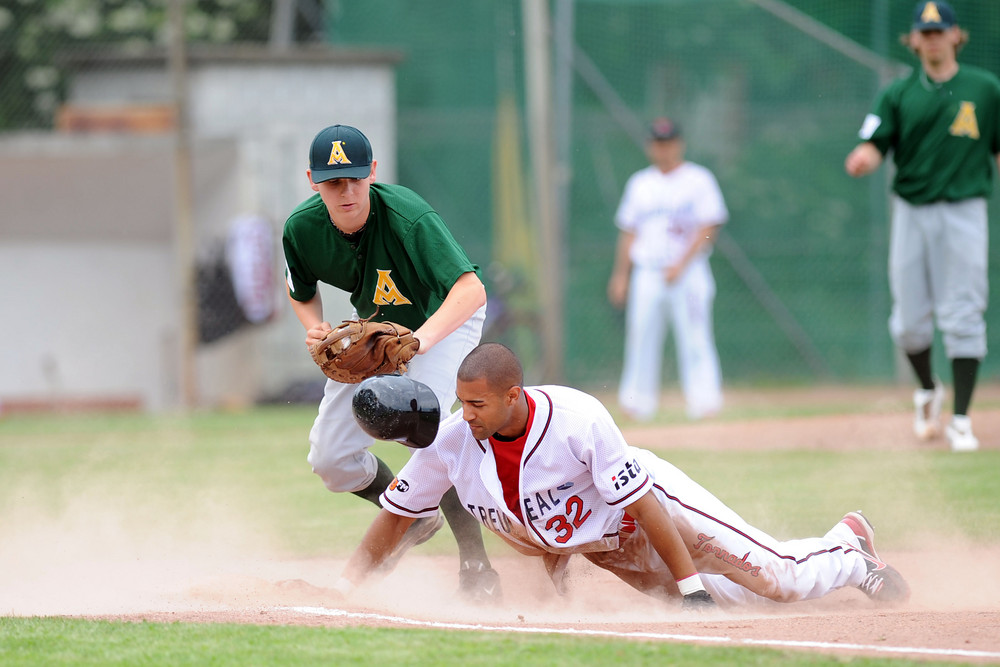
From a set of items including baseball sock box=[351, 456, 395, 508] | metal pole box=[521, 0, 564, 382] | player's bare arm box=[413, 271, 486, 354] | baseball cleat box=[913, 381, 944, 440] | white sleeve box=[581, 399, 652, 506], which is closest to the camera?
white sleeve box=[581, 399, 652, 506]

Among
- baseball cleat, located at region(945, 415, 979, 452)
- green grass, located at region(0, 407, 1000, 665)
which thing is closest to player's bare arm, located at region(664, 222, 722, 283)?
green grass, located at region(0, 407, 1000, 665)

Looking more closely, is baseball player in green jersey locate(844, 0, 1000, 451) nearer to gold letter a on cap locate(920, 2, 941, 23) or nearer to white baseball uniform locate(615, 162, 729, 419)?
gold letter a on cap locate(920, 2, 941, 23)

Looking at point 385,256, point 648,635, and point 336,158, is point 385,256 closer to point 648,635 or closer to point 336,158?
point 336,158

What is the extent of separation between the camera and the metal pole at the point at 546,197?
12125 mm

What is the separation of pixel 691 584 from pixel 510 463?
0.74 meters

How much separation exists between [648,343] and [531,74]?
3.85 meters

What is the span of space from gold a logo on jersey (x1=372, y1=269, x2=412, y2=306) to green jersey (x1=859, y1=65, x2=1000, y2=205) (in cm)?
361

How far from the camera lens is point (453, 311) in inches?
170

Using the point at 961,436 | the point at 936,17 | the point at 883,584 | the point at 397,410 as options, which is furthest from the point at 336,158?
the point at 961,436

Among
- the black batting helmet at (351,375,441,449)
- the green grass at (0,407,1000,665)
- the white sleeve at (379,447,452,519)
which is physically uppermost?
the black batting helmet at (351,375,441,449)

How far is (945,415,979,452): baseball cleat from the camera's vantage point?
7.13 meters

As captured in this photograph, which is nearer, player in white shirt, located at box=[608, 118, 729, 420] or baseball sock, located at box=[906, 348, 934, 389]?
baseball sock, located at box=[906, 348, 934, 389]

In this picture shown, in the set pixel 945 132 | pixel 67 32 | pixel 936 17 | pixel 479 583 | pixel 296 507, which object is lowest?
pixel 296 507

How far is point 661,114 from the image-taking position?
14.0m
